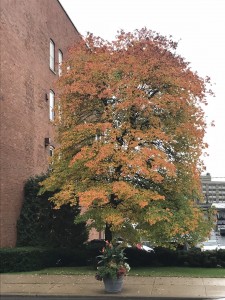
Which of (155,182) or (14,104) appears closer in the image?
(155,182)

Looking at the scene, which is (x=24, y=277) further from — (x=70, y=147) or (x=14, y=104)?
(x=14, y=104)

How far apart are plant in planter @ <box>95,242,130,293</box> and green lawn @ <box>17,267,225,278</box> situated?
4.33 metres

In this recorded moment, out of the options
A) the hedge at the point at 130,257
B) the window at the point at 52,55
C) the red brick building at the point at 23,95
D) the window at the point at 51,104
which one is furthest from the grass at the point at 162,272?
the window at the point at 52,55

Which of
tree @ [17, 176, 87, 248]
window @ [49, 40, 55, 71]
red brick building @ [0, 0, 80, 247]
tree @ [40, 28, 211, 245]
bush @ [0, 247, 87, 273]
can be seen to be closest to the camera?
tree @ [40, 28, 211, 245]

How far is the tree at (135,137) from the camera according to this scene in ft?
60.1

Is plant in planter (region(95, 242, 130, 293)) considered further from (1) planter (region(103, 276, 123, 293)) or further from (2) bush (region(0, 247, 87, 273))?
(2) bush (region(0, 247, 87, 273))

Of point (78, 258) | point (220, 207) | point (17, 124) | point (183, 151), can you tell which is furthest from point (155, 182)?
point (220, 207)

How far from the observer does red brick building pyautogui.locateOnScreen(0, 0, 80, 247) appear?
2177 centimetres

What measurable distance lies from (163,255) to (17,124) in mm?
9895

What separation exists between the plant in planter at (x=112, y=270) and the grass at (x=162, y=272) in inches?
170

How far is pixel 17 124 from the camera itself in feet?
75.7

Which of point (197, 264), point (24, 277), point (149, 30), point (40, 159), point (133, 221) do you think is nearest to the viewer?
point (24, 277)

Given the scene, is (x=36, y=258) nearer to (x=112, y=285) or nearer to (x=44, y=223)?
(x=44, y=223)

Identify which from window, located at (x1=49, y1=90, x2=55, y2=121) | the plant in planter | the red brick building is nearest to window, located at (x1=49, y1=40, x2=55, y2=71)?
the red brick building
